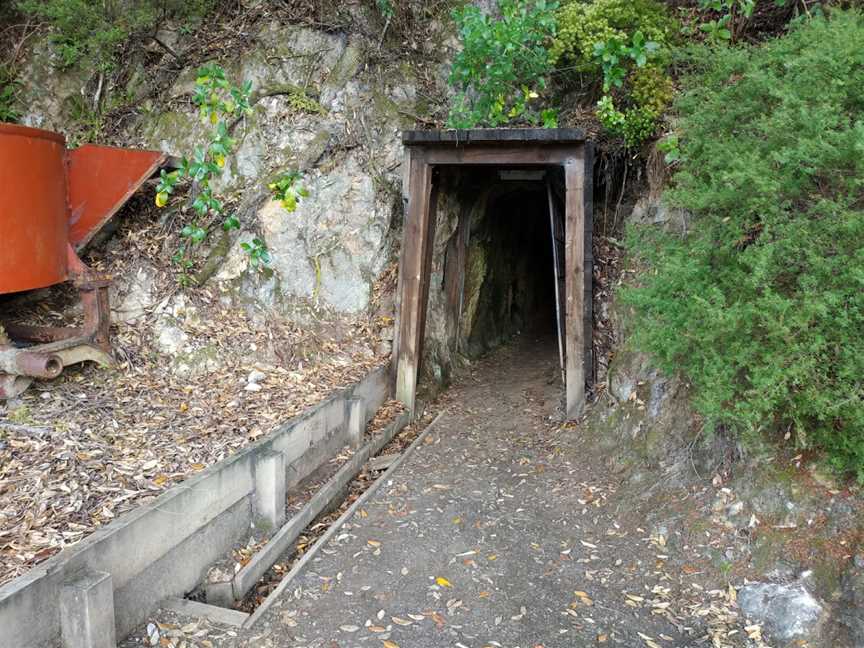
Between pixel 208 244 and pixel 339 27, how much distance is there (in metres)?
3.56

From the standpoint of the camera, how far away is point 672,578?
3.97 metres

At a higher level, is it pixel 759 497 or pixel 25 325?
pixel 25 325

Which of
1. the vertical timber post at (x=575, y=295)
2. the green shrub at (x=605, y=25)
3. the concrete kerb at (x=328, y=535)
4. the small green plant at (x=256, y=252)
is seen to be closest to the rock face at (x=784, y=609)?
the concrete kerb at (x=328, y=535)

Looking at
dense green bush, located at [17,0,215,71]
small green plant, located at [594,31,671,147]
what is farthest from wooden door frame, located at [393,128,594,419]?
dense green bush, located at [17,0,215,71]

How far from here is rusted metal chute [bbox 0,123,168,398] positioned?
4719 mm

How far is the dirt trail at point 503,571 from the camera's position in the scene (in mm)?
3574

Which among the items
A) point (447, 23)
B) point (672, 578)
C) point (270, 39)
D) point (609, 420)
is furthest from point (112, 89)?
point (672, 578)

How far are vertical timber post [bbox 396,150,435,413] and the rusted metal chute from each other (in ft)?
8.73

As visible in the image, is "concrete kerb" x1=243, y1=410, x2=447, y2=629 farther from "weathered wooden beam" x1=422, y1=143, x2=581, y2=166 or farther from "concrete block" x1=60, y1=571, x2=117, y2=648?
"weathered wooden beam" x1=422, y1=143, x2=581, y2=166

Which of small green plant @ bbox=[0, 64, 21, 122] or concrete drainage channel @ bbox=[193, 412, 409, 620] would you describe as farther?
small green plant @ bbox=[0, 64, 21, 122]

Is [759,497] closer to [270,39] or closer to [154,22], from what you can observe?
[270,39]

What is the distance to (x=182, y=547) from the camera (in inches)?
149

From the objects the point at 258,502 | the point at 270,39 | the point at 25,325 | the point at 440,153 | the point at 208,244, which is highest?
the point at 270,39

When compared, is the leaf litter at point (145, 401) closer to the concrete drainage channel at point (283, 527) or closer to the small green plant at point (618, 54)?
the concrete drainage channel at point (283, 527)
